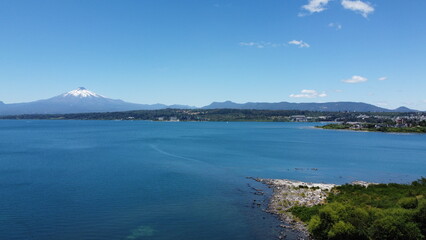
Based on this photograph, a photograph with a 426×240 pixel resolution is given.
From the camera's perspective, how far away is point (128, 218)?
734 inches

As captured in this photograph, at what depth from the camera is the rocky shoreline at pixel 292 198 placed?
55.3 feet

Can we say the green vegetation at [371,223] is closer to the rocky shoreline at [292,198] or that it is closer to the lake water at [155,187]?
the rocky shoreline at [292,198]

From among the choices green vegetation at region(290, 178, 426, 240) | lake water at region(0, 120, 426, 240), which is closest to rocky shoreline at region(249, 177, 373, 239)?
lake water at region(0, 120, 426, 240)

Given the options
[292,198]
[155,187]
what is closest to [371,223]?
[292,198]

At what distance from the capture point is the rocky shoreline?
16841 mm

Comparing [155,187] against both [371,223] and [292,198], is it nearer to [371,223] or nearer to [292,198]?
[292,198]

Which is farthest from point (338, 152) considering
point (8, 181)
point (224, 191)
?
point (8, 181)

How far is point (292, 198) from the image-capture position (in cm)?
2195

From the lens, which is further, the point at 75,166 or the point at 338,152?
the point at 338,152

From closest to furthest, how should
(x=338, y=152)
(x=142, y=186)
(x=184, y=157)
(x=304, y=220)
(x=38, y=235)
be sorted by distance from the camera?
(x=38, y=235) → (x=304, y=220) → (x=142, y=186) → (x=184, y=157) → (x=338, y=152)

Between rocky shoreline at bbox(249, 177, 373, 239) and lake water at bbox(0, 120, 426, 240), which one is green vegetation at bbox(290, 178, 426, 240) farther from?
lake water at bbox(0, 120, 426, 240)

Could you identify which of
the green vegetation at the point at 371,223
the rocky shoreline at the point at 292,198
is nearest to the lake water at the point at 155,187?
the rocky shoreline at the point at 292,198

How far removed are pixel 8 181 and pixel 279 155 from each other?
110 feet

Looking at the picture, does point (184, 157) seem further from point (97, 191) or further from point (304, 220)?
point (304, 220)
